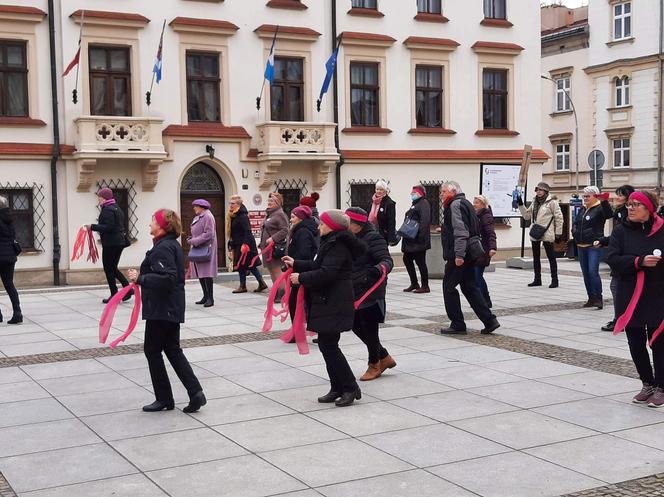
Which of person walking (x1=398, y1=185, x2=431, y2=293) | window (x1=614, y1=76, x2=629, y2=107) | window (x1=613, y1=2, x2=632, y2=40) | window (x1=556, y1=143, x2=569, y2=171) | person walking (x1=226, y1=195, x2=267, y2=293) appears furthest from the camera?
window (x1=556, y1=143, x2=569, y2=171)

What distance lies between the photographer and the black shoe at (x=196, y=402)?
721 cm

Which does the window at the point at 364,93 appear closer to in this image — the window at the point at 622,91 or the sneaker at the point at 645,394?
the sneaker at the point at 645,394

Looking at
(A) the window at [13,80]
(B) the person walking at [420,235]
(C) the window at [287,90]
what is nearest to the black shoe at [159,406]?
(B) the person walking at [420,235]

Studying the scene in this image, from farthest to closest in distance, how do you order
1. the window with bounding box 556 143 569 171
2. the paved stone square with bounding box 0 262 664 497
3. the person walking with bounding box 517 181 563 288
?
1. the window with bounding box 556 143 569 171
2. the person walking with bounding box 517 181 563 288
3. the paved stone square with bounding box 0 262 664 497

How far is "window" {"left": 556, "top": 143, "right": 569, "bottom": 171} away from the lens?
4678 cm

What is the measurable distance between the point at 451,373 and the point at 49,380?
3.92 m

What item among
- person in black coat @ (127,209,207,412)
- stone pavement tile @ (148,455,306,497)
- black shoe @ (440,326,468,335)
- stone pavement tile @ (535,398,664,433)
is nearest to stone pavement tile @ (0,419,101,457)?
person in black coat @ (127,209,207,412)

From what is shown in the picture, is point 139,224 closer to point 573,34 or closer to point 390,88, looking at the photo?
point 390,88

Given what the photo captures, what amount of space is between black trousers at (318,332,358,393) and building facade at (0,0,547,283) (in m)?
14.2

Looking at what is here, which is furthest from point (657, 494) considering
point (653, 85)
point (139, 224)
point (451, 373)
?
point (653, 85)

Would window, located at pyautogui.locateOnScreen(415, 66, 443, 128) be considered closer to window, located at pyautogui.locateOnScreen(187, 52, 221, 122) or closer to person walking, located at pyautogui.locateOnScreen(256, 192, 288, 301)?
window, located at pyautogui.locateOnScreen(187, 52, 221, 122)

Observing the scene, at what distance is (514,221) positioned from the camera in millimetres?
27203

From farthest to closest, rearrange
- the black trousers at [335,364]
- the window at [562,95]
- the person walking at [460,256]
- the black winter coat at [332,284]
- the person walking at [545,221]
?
the window at [562,95] < the person walking at [545,221] < the person walking at [460,256] < the black trousers at [335,364] < the black winter coat at [332,284]

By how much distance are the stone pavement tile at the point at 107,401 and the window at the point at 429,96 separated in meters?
18.7
